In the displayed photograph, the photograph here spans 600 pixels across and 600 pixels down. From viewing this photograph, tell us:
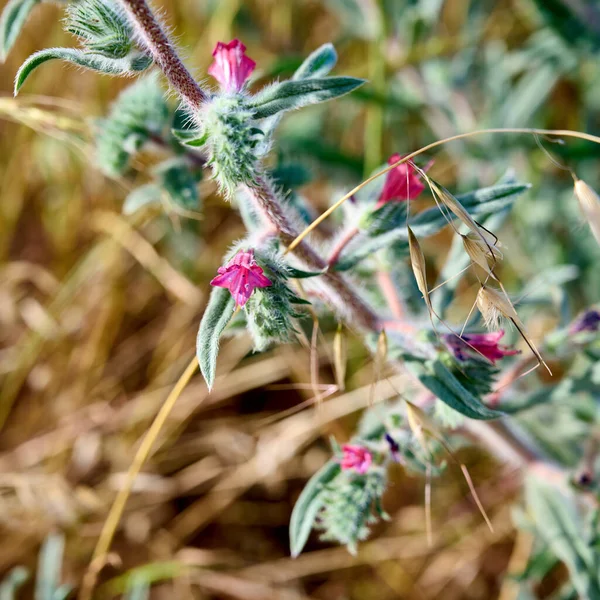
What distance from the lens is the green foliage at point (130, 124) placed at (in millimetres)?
2199

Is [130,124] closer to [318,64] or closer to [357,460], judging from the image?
[318,64]

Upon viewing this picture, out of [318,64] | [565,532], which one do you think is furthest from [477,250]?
[565,532]

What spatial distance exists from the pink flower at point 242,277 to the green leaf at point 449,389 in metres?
0.55

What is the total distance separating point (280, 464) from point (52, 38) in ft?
9.98

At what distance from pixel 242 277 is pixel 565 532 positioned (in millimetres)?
1516

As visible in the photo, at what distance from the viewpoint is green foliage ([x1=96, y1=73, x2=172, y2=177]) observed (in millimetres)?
2199

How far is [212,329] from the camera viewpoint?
4.74 feet

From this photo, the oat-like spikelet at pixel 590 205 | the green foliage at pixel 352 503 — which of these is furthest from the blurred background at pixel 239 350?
the oat-like spikelet at pixel 590 205

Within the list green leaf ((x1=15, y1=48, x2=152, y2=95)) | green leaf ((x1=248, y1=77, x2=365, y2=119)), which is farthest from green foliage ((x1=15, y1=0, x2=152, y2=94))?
green leaf ((x1=248, y1=77, x2=365, y2=119))

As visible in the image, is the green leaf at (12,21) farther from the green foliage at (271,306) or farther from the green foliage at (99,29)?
the green foliage at (271,306)

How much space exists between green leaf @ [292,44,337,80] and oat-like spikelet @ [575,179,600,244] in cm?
68

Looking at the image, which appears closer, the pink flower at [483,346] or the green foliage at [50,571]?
the pink flower at [483,346]

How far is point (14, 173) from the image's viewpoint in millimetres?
3982

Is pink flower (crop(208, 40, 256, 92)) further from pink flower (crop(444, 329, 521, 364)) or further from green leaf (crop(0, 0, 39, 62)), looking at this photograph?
pink flower (crop(444, 329, 521, 364))
